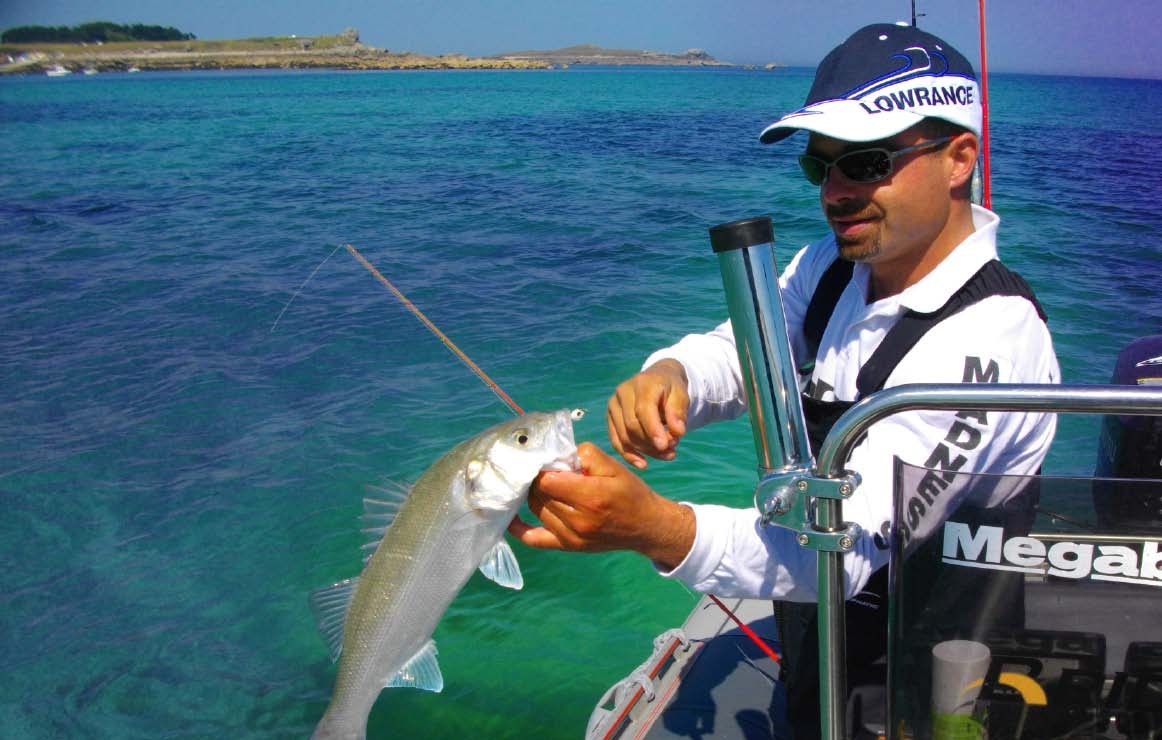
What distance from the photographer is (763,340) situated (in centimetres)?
162

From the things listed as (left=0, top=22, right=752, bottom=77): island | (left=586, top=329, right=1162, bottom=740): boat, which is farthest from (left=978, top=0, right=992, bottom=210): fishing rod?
(left=0, top=22, right=752, bottom=77): island

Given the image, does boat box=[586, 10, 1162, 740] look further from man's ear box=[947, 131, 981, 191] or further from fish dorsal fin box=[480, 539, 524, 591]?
fish dorsal fin box=[480, 539, 524, 591]

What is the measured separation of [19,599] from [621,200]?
16535mm

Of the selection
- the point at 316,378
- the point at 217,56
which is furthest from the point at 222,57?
the point at 316,378

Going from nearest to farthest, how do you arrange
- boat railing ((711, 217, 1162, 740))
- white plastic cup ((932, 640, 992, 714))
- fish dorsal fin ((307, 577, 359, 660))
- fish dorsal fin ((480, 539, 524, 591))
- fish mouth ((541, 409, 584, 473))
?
boat railing ((711, 217, 1162, 740)), white plastic cup ((932, 640, 992, 714)), fish mouth ((541, 409, 584, 473)), fish dorsal fin ((480, 539, 524, 591)), fish dorsal fin ((307, 577, 359, 660))

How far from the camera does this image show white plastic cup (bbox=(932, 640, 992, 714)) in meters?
1.74

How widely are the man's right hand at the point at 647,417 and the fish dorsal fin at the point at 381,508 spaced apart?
2.14 ft

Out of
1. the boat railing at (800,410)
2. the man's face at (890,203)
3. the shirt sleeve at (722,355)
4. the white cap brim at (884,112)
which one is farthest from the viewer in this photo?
the shirt sleeve at (722,355)

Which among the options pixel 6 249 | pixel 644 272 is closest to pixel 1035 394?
pixel 644 272

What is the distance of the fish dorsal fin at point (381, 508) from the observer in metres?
2.50

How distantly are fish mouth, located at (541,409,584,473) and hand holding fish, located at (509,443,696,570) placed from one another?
0.06 meters

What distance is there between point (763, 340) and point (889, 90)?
2.90ft

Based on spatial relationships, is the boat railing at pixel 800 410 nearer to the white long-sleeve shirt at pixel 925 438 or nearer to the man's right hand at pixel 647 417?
the white long-sleeve shirt at pixel 925 438

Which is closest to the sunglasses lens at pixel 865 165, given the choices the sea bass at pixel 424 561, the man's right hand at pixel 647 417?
the man's right hand at pixel 647 417
